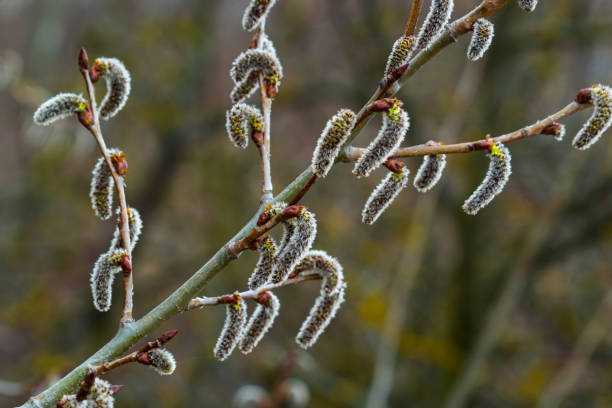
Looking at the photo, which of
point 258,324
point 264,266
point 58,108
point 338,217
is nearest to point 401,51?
point 264,266

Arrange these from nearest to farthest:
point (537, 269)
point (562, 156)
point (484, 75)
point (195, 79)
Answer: point (537, 269)
point (484, 75)
point (562, 156)
point (195, 79)

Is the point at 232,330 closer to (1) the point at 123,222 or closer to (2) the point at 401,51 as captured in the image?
(1) the point at 123,222

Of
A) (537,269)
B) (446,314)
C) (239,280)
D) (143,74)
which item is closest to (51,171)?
(143,74)

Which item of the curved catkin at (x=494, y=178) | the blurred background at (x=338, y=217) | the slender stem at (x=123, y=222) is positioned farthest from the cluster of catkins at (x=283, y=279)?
the blurred background at (x=338, y=217)

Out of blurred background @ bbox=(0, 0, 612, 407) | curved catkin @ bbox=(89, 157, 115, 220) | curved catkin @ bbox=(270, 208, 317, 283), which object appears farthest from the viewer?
blurred background @ bbox=(0, 0, 612, 407)

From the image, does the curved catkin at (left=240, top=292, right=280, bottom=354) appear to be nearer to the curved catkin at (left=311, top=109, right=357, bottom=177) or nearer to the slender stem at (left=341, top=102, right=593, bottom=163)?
the curved catkin at (left=311, top=109, right=357, bottom=177)

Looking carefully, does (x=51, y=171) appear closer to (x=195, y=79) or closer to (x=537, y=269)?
(x=195, y=79)

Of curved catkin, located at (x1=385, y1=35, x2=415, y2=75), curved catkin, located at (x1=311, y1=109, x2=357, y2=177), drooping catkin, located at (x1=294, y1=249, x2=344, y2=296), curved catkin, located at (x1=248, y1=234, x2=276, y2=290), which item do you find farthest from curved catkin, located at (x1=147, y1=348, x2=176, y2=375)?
curved catkin, located at (x1=385, y1=35, x2=415, y2=75)
